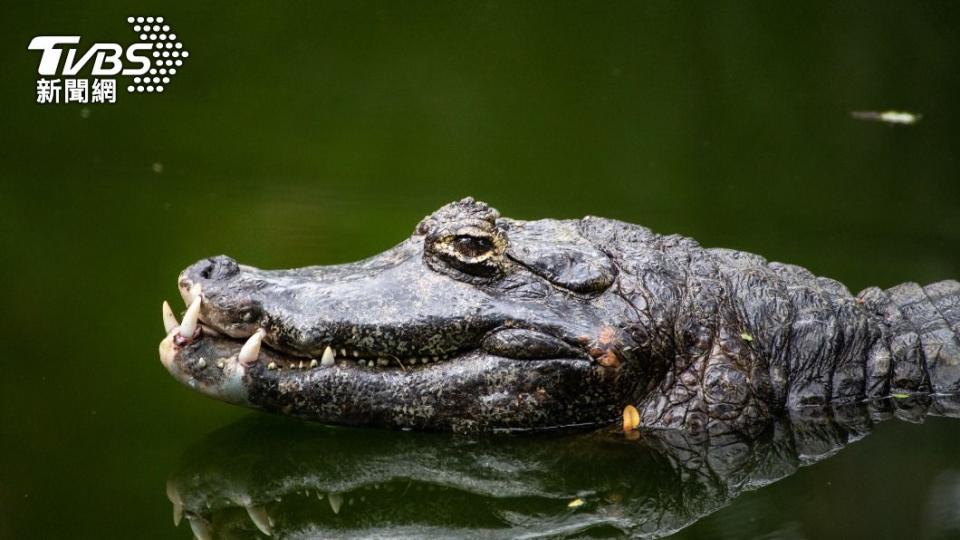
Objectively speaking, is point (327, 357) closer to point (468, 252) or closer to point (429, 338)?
point (429, 338)

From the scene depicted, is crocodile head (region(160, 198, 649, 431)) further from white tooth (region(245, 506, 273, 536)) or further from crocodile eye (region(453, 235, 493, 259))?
white tooth (region(245, 506, 273, 536))

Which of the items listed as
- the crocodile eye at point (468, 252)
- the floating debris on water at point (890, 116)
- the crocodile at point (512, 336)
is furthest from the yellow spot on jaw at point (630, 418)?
the floating debris on water at point (890, 116)

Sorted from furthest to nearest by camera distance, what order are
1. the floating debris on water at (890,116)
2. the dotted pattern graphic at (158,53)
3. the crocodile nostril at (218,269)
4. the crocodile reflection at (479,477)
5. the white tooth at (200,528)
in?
the dotted pattern graphic at (158,53) → the floating debris on water at (890,116) → the crocodile nostril at (218,269) → the crocodile reflection at (479,477) → the white tooth at (200,528)

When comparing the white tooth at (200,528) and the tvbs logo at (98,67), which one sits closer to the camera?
the white tooth at (200,528)

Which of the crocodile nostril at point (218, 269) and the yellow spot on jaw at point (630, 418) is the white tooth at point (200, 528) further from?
the yellow spot on jaw at point (630, 418)

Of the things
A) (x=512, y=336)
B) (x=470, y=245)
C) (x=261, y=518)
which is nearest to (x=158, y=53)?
(x=470, y=245)

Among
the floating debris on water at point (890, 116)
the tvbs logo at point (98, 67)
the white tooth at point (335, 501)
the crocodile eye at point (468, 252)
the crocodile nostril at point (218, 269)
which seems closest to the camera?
the white tooth at point (335, 501)

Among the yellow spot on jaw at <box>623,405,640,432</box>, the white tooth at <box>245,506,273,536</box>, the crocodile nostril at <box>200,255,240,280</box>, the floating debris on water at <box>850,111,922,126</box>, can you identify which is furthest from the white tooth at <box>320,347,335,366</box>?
the floating debris on water at <box>850,111,922,126</box>

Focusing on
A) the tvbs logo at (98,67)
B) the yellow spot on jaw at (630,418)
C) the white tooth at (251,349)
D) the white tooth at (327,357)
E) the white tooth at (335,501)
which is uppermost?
the tvbs logo at (98,67)
